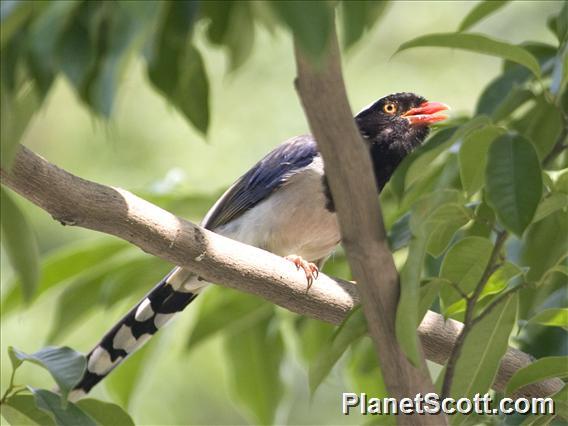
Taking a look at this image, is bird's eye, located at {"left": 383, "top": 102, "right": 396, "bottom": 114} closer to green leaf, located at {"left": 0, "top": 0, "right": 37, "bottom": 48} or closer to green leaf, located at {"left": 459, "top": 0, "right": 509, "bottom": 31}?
green leaf, located at {"left": 459, "top": 0, "right": 509, "bottom": 31}

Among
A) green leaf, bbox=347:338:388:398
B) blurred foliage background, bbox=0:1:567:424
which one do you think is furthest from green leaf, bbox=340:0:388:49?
blurred foliage background, bbox=0:1:567:424

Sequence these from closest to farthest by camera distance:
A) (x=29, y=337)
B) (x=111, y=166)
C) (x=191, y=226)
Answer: (x=191, y=226)
(x=29, y=337)
(x=111, y=166)

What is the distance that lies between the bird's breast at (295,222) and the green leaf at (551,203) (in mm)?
1821

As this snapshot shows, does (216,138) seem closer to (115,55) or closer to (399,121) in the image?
(399,121)

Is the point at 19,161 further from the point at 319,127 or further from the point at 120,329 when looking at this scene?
the point at 120,329

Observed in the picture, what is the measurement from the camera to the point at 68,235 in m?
7.41

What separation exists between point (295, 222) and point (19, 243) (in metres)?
1.97

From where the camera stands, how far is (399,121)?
4.31m

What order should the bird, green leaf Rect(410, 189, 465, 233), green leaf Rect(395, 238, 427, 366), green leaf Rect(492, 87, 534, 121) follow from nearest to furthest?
green leaf Rect(395, 238, 427, 366) < green leaf Rect(410, 189, 465, 233) < green leaf Rect(492, 87, 534, 121) < the bird

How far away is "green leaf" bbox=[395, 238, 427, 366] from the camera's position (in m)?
1.97

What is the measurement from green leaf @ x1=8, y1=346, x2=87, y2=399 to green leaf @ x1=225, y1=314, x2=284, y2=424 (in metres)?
1.33

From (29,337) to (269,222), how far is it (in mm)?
2772

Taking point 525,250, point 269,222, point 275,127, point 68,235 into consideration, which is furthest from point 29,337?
point 525,250

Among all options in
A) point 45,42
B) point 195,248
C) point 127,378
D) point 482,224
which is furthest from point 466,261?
point 127,378
